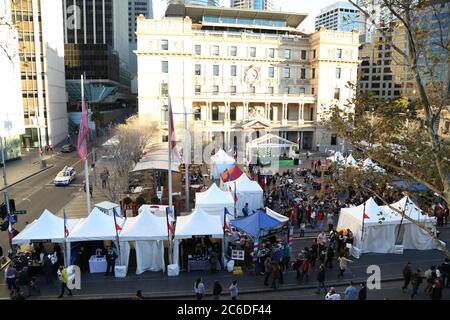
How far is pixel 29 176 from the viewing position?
3769cm

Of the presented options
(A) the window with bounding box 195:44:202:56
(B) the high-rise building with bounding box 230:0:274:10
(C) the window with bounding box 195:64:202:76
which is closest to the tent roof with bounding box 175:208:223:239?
(C) the window with bounding box 195:64:202:76

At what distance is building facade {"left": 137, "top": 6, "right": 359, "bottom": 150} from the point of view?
54938 mm

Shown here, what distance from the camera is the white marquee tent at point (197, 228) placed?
51.6 feet

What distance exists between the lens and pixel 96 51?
99188 millimetres

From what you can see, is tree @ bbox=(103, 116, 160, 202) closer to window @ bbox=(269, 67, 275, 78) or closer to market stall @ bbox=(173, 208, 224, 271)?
market stall @ bbox=(173, 208, 224, 271)

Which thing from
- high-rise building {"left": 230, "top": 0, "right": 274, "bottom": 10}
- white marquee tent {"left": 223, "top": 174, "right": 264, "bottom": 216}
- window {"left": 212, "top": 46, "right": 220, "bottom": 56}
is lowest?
white marquee tent {"left": 223, "top": 174, "right": 264, "bottom": 216}

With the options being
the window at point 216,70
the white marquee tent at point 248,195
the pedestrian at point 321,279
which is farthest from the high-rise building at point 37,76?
the pedestrian at point 321,279

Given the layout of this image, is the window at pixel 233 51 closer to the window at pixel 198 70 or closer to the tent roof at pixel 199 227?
the window at pixel 198 70

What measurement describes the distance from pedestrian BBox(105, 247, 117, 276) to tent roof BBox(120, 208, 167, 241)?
75 cm

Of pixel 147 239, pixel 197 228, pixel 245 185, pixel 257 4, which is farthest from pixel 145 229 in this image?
pixel 257 4

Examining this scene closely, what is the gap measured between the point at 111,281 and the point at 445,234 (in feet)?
61.1

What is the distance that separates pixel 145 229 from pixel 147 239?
1.54 feet
